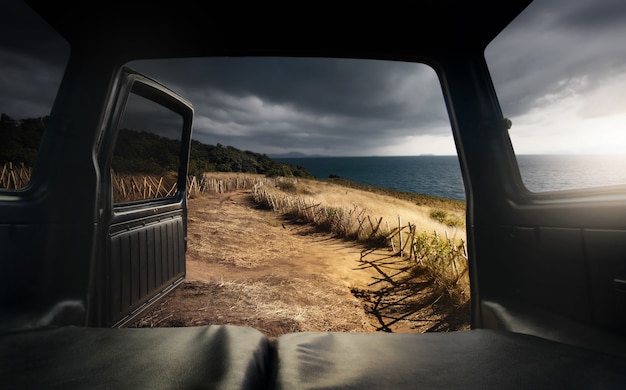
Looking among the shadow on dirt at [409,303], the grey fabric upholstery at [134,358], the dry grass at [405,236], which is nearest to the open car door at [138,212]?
the grey fabric upholstery at [134,358]

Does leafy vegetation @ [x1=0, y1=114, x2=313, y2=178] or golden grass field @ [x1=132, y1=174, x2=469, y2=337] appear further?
golden grass field @ [x1=132, y1=174, x2=469, y2=337]

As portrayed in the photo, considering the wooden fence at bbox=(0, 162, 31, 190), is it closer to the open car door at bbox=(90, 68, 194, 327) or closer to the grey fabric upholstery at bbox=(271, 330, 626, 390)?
the open car door at bbox=(90, 68, 194, 327)

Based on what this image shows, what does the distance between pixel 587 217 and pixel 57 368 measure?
189 cm

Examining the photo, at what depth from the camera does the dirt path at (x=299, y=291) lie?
5.00 metres

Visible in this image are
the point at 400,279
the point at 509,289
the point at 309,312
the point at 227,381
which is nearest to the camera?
the point at 227,381

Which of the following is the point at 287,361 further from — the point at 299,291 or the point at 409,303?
the point at 299,291

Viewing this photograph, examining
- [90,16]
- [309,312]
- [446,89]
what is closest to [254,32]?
[90,16]

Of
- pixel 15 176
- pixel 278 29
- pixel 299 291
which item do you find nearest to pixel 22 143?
pixel 15 176

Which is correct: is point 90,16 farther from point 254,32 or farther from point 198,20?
point 254,32

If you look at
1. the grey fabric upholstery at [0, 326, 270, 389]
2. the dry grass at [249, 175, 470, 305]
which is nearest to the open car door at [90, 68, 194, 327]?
the grey fabric upholstery at [0, 326, 270, 389]

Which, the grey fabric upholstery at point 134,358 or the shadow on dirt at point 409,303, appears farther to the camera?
the shadow on dirt at point 409,303

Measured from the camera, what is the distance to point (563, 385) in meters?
0.74

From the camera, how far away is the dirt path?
4996 millimetres

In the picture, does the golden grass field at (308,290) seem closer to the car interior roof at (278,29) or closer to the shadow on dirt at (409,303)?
the shadow on dirt at (409,303)
